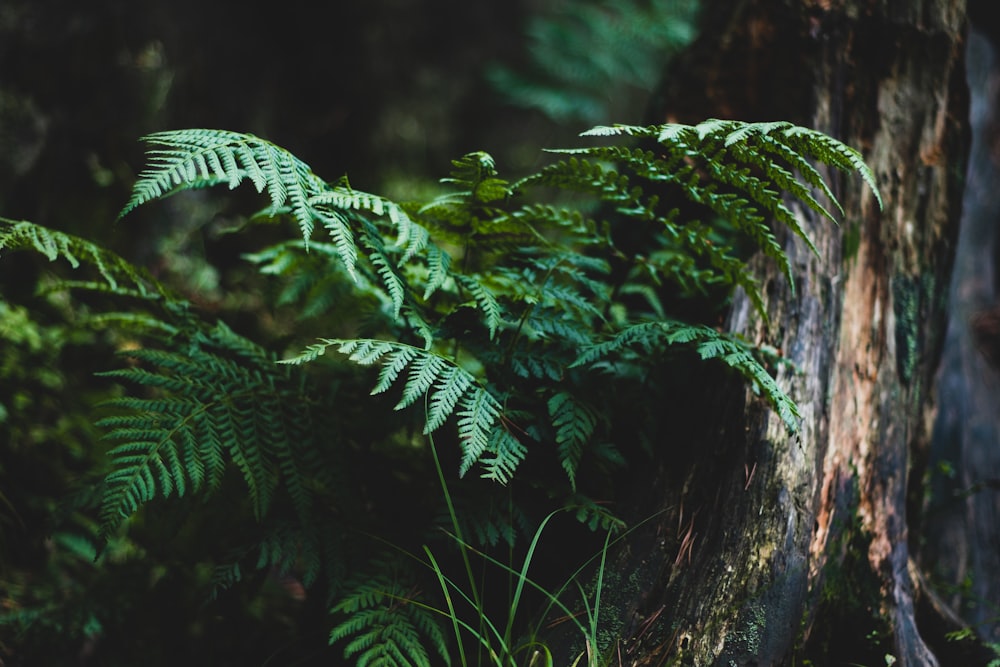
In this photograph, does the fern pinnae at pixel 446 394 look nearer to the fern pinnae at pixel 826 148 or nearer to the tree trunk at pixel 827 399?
the tree trunk at pixel 827 399

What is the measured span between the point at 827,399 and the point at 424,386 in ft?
4.28

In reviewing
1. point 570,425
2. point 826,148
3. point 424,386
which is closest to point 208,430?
point 424,386

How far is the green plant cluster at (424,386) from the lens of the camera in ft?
5.00

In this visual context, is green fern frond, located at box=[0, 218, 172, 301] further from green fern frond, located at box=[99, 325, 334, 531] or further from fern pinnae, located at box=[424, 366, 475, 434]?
fern pinnae, located at box=[424, 366, 475, 434]

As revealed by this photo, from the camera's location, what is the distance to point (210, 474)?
1.62 metres

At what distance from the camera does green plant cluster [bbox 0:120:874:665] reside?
1523mm

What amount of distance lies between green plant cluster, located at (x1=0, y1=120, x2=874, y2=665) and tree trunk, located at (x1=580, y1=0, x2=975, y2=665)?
0.17 m

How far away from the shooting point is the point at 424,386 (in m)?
1.47

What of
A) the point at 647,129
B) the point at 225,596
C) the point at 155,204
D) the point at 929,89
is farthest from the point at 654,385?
the point at 155,204

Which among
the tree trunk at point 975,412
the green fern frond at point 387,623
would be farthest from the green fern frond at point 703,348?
the tree trunk at point 975,412

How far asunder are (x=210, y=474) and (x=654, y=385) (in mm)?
1283

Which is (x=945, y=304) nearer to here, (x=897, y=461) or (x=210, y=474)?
(x=897, y=461)

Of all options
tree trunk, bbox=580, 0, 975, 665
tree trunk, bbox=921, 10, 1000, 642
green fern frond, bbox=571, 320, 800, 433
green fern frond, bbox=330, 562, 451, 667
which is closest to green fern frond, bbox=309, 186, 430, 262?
green fern frond, bbox=571, 320, 800, 433

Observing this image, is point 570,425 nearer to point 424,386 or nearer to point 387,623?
point 424,386
